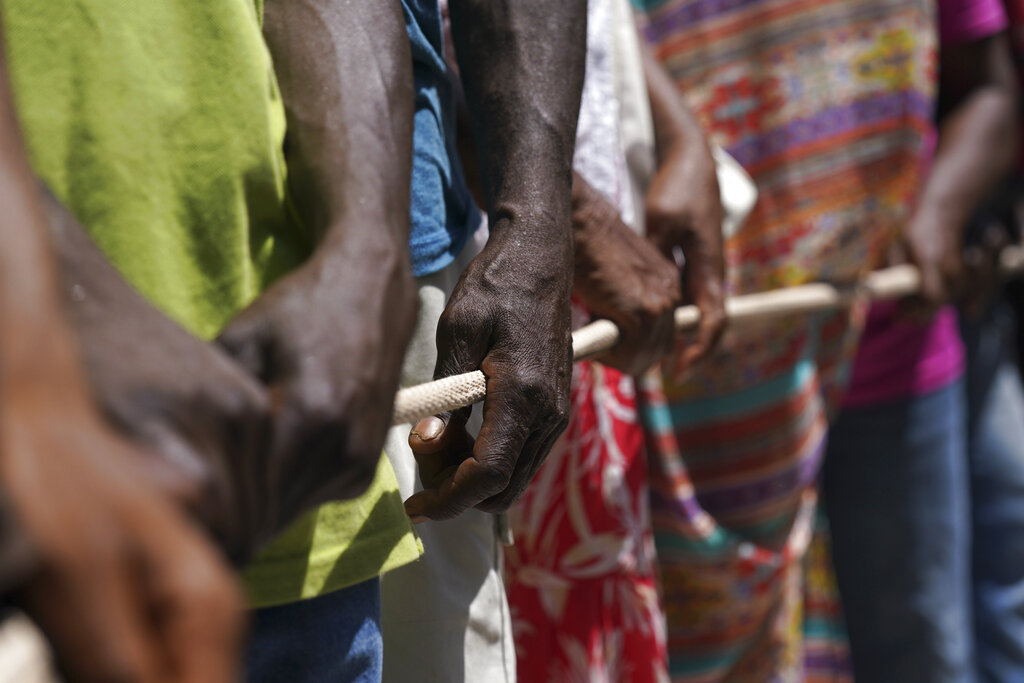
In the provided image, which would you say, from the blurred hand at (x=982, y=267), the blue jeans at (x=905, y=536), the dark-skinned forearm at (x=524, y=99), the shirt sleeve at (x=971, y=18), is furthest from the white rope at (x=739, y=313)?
the shirt sleeve at (x=971, y=18)

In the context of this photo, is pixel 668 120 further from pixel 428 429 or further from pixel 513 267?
pixel 428 429

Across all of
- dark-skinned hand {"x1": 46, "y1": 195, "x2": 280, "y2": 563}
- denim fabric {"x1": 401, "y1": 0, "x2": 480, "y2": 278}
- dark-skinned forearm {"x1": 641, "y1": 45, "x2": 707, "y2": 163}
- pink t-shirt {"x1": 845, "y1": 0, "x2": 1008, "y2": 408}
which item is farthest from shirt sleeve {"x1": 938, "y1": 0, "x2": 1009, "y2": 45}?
dark-skinned hand {"x1": 46, "y1": 195, "x2": 280, "y2": 563}

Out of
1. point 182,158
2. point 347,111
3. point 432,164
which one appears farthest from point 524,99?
point 182,158

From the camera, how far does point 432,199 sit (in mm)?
819

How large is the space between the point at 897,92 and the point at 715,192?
1.71 ft

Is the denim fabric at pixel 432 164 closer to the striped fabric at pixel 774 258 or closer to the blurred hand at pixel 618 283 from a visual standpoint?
the blurred hand at pixel 618 283

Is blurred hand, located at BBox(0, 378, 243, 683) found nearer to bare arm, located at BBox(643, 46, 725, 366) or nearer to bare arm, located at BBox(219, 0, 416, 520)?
bare arm, located at BBox(219, 0, 416, 520)

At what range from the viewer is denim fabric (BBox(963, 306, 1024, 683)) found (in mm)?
1792

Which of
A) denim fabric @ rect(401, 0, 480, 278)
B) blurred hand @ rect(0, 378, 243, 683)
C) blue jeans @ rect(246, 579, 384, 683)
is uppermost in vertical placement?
blurred hand @ rect(0, 378, 243, 683)

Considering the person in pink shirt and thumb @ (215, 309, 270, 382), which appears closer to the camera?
thumb @ (215, 309, 270, 382)

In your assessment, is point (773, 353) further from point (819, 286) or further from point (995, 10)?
point (995, 10)

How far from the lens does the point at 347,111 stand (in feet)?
2.24

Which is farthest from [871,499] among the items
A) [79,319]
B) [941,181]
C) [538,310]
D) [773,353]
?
[79,319]

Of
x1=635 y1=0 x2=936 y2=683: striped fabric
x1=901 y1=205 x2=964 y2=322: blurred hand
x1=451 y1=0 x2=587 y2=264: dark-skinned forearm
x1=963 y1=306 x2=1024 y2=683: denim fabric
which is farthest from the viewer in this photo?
x1=963 y1=306 x2=1024 y2=683: denim fabric
